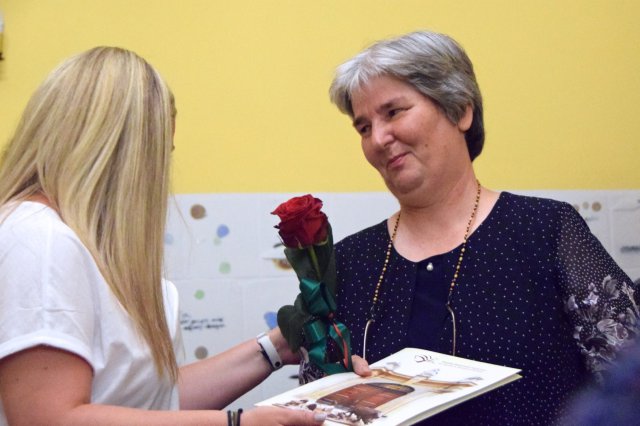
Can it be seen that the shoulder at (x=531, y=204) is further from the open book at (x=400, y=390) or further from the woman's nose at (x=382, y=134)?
the open book at (x=400, y=390)

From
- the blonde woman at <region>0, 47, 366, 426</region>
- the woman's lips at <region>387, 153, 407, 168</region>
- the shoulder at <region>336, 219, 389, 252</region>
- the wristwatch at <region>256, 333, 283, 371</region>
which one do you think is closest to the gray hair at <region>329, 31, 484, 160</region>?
the woman's lips at <region>387, 153, 407, 168</region>

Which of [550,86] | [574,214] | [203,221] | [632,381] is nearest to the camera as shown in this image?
[632,381]

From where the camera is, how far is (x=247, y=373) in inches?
64.7

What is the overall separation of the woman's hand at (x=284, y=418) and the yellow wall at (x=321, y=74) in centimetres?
116

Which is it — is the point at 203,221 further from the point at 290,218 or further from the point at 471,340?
→ the point at 471,340

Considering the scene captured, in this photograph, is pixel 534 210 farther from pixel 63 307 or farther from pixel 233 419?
pixel 63 307

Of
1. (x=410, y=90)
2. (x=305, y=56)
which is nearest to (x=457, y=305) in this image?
(x=410, y=90)

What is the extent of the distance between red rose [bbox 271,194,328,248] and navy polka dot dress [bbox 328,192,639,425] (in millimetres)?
221

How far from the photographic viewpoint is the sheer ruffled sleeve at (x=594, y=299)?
A: 4.37ft

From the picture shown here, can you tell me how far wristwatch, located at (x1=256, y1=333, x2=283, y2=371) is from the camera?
64.5 inches

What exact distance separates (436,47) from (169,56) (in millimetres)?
948

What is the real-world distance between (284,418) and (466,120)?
29.9 inches

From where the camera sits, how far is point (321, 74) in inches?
91.0

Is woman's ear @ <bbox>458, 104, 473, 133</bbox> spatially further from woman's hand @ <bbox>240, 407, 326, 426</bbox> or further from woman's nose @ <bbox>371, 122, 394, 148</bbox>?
woman's hand @ <bbox>240, 407, 326, 426</bbox>
